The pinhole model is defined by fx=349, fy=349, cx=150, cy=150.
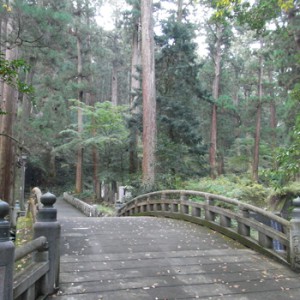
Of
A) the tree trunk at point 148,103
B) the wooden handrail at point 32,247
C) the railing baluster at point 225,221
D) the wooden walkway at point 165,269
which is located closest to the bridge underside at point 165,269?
the wooden walkway at point 165,269

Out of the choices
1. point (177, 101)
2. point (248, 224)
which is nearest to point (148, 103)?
point (177, 101)

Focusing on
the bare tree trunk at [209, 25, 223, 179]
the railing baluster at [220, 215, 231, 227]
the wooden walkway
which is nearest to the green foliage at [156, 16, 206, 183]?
the bare tree trunk at [209, 25, 223, 179]

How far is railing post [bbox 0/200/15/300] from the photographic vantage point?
9.05ft

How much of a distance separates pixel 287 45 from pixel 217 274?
13871mm

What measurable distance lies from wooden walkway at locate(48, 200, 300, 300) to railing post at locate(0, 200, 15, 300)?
1557 mm

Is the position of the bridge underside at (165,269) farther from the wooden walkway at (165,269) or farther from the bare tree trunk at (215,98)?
the bare tree trunk at (215,98)

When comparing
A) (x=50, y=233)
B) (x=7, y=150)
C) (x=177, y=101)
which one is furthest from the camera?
(x=177, y=101)

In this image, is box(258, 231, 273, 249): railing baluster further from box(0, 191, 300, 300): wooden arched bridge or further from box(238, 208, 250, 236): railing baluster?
box(238, 208, 250, 236): railing baluster

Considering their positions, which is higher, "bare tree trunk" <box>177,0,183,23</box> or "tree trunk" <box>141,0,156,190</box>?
"bare tree trunk" <box>177,0,183,23</box>

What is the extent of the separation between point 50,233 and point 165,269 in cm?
200

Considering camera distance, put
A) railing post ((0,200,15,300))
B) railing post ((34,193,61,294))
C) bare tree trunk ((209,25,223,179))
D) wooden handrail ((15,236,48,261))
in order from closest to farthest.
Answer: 1. railing post ((0,200,15,300))
2. wooden handrail ((15,236,48,261))
3. railing post ((34,193,61,294))
4. bare tree trunk ((209,25,223,179))

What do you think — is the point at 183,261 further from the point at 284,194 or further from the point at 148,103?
the point at 148,103

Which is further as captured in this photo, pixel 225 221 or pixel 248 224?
pixel 225 221

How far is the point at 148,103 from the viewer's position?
16141 mm
